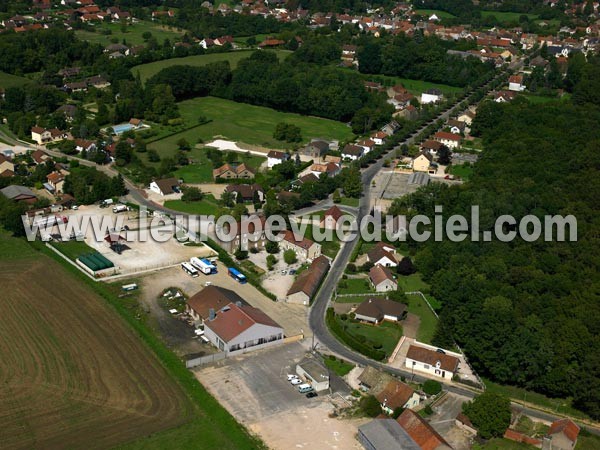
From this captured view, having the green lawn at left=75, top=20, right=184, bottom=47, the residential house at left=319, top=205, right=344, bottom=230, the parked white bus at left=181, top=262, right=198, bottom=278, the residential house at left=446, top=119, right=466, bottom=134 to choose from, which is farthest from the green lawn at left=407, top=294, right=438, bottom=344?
the green lawn at left=75, top=20, right=184, bottom=47

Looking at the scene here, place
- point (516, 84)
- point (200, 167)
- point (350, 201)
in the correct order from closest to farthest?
point (350, 201) → point (200, 167) → point (516, 84)

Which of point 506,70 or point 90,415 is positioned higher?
point 506,70

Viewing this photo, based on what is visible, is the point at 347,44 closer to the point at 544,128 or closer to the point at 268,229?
the point at 544,128

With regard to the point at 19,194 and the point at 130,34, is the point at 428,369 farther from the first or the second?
the point at 130,34

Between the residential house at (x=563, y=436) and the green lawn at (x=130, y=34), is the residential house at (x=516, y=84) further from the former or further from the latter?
the residential house at (x=563, y=436)

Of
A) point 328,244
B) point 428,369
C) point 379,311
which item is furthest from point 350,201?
point 428,369

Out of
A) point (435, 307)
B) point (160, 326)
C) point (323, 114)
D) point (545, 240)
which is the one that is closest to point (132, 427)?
point (160, 326)

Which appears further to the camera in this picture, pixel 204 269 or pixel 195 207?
pixel 195 207

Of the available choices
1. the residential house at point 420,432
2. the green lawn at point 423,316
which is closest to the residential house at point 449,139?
the green lawn at point 423,316
